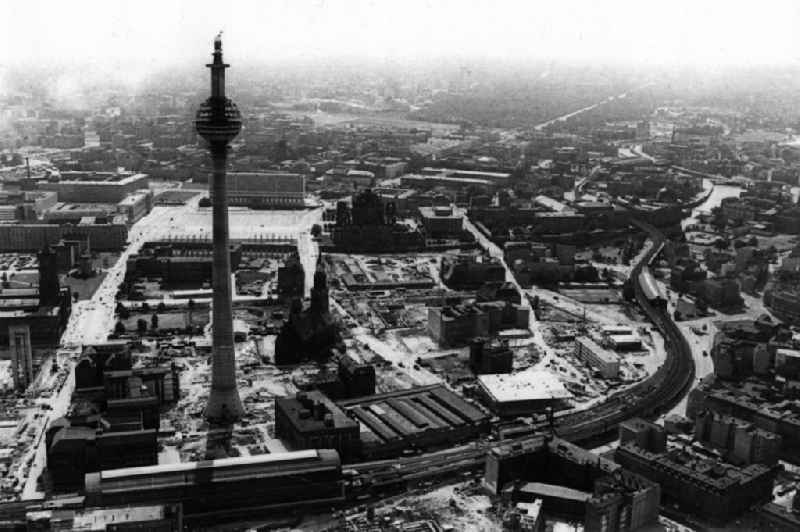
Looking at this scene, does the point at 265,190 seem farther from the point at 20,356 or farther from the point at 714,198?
the point at 20,356

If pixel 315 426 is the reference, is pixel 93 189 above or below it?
below

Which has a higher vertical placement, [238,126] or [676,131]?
[238,126]

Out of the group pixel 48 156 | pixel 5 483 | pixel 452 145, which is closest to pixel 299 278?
pixel 5 483

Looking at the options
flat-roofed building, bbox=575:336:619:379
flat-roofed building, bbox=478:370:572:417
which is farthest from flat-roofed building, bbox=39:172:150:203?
flat-roofed building, bbox=478:370:572:417

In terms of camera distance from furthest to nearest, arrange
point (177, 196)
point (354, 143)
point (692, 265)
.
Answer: point (354, 143) < point (177, 196) < point (692, 265)

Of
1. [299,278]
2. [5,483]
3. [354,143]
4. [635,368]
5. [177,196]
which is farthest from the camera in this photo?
[354,143]

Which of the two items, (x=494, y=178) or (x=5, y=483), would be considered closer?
(x=5, y=483)

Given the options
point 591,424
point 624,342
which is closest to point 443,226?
point 624,342

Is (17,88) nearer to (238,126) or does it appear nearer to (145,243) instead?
(145,243)
